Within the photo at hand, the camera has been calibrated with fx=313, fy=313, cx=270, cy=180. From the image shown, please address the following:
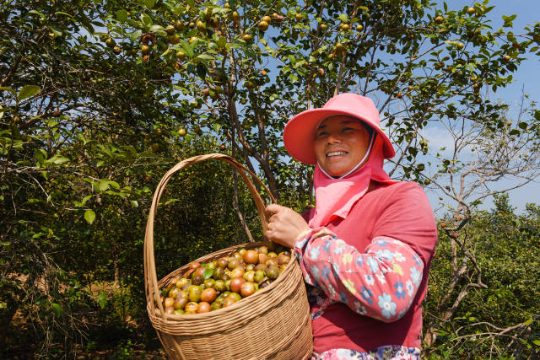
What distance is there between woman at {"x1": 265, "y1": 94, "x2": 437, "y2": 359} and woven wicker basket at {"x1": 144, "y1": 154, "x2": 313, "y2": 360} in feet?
0.46

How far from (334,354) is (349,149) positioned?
886mm

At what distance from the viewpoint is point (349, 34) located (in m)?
3.19

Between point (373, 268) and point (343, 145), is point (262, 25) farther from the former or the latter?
point (373, 268)

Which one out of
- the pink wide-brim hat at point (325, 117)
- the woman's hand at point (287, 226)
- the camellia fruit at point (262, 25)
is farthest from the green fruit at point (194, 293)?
the camellia fruit at point (262, 25)

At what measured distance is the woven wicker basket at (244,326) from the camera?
0.99 meters

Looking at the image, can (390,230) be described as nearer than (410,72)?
Yes

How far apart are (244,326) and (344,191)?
751 mm

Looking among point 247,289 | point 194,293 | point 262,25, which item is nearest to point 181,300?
point 194,293

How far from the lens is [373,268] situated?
1.03 metres

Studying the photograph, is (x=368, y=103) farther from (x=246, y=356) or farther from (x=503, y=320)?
(x=503, y=320)

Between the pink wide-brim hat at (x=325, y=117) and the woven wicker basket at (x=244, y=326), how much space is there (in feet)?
2.54

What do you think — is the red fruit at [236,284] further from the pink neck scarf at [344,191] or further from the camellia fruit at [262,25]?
the camellia fruit at [262,25]

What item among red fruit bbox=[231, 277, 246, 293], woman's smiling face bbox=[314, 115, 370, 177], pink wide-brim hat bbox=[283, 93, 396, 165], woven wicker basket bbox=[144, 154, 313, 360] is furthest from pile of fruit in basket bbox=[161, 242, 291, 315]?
pink wide-brim hat bbox=[283, 93, 396, 165]

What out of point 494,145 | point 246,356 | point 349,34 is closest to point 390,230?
point 246,356
